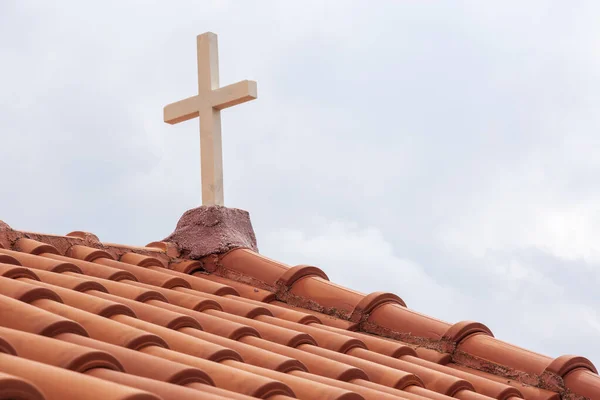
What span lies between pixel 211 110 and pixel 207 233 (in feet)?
2.67

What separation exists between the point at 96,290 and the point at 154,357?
47.7 inches

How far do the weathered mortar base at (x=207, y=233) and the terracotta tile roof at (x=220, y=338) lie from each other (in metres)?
0.07

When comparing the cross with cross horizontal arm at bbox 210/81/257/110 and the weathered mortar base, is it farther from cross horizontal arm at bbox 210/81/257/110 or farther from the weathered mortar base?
the weathered mortar base

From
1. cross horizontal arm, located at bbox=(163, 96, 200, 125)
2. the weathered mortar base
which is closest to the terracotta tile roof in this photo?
the weathered mortar base

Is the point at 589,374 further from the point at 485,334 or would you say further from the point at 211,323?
the point at 211,323

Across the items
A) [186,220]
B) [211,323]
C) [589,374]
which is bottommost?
[589,374]

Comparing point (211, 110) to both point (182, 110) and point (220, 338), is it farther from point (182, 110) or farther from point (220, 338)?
point (220, 338)

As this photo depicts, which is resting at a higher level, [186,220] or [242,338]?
[186,220]

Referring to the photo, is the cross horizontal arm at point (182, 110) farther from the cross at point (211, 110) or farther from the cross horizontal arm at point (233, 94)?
the cross horizontal arm at point (233, 94)

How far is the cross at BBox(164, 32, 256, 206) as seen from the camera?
5605 mm

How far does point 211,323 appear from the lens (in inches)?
144

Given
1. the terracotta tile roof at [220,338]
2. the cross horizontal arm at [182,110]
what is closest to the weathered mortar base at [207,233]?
the terracotta tile roof at [220,338]

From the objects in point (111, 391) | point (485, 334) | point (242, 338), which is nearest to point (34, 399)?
point (111, 391)

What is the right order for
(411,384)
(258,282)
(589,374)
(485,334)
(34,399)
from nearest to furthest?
(34,399), (411,384), (589,374), (485,334), (258,282)
